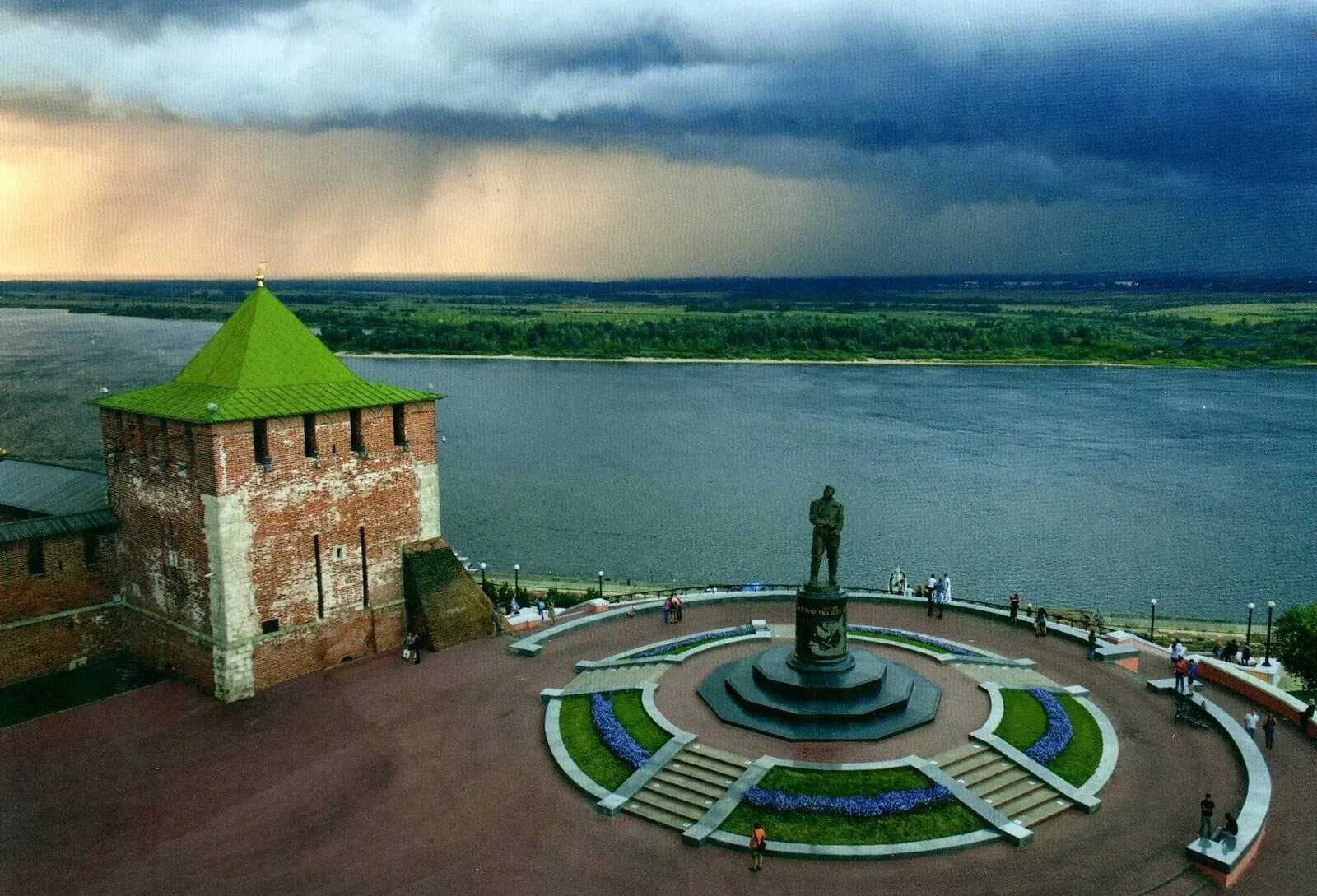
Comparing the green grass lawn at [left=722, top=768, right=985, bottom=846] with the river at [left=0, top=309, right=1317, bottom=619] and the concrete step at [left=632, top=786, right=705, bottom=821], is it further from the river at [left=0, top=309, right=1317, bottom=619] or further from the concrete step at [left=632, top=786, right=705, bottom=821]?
the river at [left=0, top=309, right=1317, bottom=619]

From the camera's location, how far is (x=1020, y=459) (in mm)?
70250

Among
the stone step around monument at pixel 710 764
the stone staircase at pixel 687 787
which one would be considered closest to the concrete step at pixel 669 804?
the stone staircase at pixel 687 787

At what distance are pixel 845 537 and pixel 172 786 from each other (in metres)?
34.7

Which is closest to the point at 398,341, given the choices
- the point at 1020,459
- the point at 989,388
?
the point at 989,388

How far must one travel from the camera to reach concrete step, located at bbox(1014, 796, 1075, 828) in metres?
19.6

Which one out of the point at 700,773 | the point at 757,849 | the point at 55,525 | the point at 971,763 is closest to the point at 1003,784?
the point at 971,763

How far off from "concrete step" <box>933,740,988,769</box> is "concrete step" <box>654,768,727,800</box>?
185 inches

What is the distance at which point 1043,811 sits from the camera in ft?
65.4

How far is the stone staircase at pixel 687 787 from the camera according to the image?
20.0 metres

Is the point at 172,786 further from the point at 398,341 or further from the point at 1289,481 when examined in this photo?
the point at 398,341

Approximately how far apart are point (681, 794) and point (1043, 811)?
724cm

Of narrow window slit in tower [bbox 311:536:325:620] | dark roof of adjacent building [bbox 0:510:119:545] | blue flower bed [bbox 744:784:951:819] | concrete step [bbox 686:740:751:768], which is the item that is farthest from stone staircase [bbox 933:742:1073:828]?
dark roof of adjacent building [bbox 0:510:119:545]

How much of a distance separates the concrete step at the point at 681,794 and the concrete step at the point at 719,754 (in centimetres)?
104

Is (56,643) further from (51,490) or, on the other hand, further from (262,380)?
(262,380)
